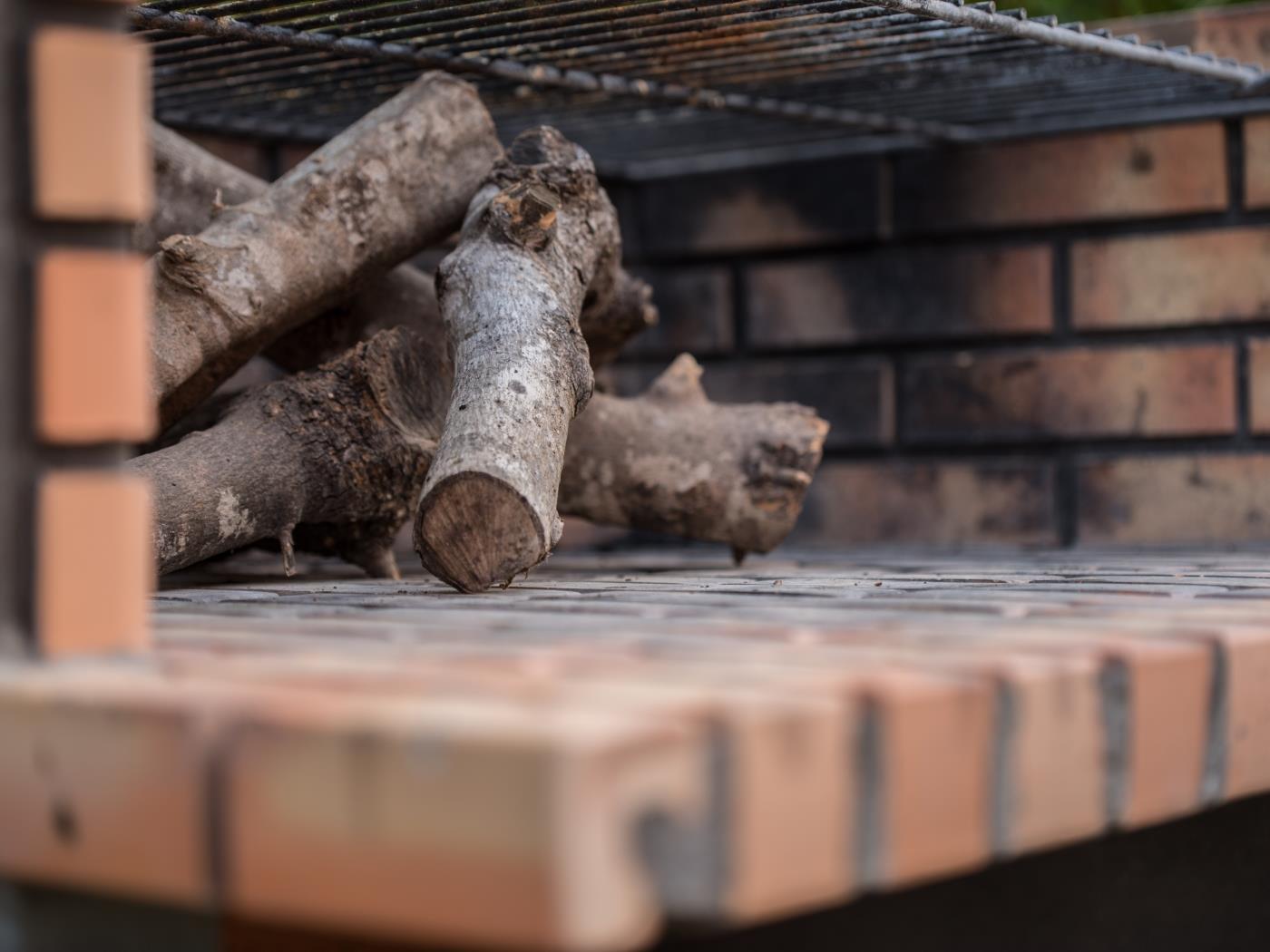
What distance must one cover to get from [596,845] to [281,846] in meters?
0.22

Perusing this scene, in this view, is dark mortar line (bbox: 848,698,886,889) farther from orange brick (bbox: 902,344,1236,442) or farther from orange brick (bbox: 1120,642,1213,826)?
orange brick (bbox: 902,344,1236,442)

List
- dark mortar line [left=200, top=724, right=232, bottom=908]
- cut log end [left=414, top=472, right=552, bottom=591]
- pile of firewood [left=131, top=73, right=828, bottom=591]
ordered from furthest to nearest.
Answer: pile of firewood [left=131, top=73, right=828, bottom=591]
cut log end [left=414, top=472, right=552, bottom=591]
dark mortar line [left=200, top=724, right=232, bottom=908]

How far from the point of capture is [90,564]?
119 centimetres

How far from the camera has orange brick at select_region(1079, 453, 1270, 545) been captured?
3.02 metres

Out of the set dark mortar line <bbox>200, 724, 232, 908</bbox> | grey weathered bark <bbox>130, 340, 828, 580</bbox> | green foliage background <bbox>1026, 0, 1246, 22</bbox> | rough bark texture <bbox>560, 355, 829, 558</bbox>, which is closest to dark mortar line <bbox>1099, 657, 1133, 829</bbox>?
dark mortar line <bbox>200, 724, 232, 908</bbox>

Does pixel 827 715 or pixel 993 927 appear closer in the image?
pixel 827 715

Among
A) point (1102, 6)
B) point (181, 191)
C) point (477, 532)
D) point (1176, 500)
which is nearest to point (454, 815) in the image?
point (477, 532)

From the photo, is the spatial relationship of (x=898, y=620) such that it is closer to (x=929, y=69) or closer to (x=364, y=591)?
(x=364, y=591)

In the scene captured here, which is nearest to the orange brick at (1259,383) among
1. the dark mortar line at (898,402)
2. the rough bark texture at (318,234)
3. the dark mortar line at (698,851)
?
the dark mortar line at (898,402)

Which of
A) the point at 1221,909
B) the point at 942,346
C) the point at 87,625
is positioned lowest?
the point at 1221,909

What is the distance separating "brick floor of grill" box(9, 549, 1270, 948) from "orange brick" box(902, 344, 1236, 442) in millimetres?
1641

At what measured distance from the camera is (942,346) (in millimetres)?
3244

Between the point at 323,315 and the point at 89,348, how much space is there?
1.36 meters

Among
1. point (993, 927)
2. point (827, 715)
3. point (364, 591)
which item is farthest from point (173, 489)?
point (827, 715)
